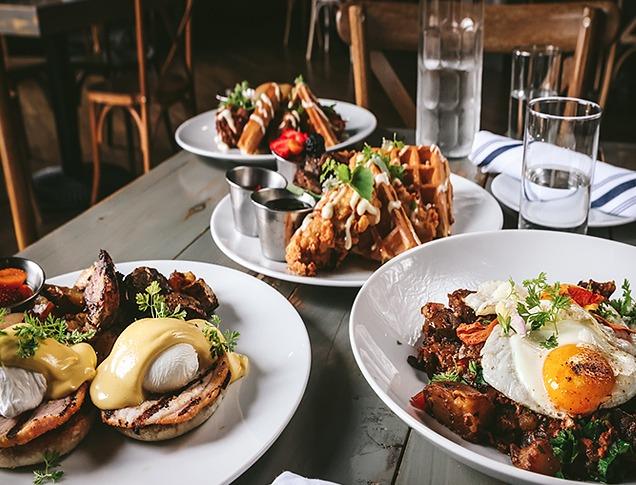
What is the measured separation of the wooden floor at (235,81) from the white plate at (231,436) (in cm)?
323

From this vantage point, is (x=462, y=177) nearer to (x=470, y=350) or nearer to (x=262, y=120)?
(x=262, y=120)

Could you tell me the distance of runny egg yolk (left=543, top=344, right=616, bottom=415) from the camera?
0.90 meters

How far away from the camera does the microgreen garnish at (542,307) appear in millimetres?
989

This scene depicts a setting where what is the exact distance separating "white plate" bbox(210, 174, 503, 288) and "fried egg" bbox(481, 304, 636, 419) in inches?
16.5

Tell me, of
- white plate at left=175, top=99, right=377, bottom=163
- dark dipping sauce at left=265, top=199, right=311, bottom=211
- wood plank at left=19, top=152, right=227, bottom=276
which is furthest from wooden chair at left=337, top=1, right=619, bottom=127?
dark dipping sauce at left=265, top=199, right=311, bottom=211

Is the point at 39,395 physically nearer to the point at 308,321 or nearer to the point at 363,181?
the point at 308,321

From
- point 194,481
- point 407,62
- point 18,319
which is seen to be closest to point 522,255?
point 194,481

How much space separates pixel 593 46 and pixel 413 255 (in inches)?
63.3

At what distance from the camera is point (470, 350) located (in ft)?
3.46

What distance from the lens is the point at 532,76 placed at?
216 cm

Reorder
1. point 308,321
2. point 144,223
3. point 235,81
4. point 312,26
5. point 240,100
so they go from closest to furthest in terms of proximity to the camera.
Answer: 1. point 308,321
2. point 144,223
3. point 240,100
4. point 235,81
5. point 312,26

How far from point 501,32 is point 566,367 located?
6.67ft

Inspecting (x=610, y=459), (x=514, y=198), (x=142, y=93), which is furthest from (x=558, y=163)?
(x=142, y=93)

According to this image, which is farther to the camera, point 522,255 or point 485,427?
point 522,255
